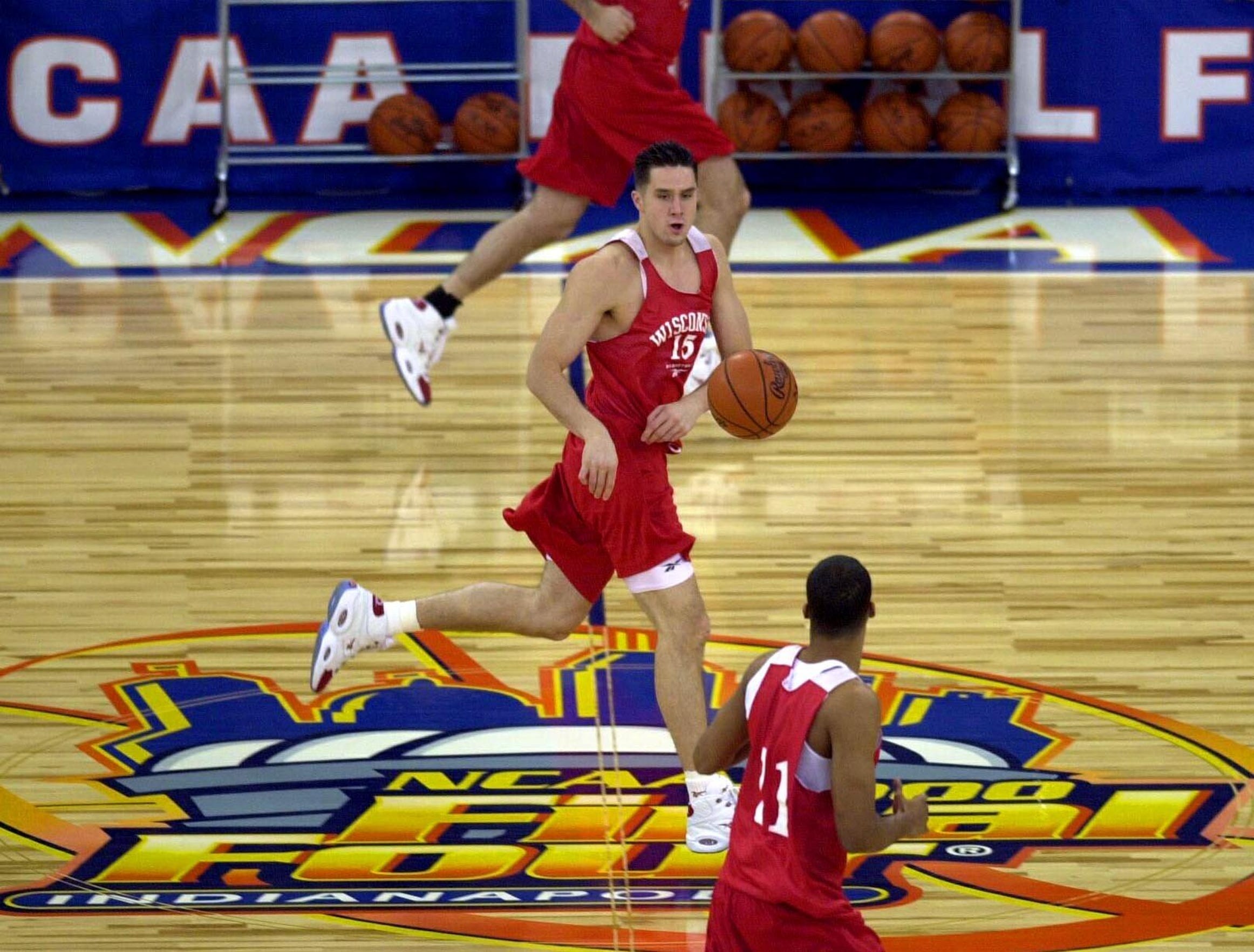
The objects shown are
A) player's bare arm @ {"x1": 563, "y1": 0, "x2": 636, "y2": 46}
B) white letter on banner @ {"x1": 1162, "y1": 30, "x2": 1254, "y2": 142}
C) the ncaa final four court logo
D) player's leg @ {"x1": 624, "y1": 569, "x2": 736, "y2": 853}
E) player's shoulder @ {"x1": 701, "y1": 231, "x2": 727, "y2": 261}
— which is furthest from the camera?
white letter on banner @ {"x1": 1162, "y1": 30, "x2": 1254, "y2": 142}

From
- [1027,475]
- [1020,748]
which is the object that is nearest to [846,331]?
[1027,475]

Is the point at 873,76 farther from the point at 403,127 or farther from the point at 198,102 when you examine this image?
the point at 198,102

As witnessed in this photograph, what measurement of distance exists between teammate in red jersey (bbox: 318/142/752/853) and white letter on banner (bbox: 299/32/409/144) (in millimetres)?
7215

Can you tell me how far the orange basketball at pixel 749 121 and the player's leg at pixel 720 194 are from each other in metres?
3.83

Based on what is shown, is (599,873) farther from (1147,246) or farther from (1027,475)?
(1147,246)

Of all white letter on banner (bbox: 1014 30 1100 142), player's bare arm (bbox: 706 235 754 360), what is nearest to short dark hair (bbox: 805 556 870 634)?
player's bare arm (bbox: 706 235 754 360)

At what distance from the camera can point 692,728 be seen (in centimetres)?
401

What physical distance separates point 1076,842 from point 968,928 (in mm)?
463

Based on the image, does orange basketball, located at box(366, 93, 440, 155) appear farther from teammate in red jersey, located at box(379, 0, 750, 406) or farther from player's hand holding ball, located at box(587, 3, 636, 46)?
player's hand holding ball, located at box(587, 3, 636, 46)

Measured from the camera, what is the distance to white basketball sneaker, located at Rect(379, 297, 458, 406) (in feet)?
23.0

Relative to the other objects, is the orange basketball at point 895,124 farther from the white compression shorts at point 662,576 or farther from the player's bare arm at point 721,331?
the white compression shorts at point 662,576

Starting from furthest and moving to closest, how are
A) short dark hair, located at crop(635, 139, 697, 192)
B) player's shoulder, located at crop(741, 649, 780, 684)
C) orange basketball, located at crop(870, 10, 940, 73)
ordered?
orange basketball, located at crop(870, 10, 940, 73), short dark hair, located at crop(635, 139, 697, 192), player's shoulder, located at crop(741, 649, 780, 684)

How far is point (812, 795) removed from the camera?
9.39 feet

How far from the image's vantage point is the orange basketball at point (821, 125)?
1077 cm
